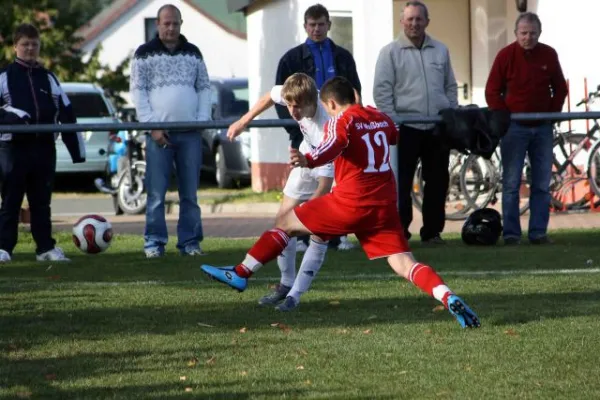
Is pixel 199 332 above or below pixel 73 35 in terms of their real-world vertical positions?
below

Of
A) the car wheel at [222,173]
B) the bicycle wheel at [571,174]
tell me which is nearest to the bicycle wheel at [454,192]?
the bicycle wheel at [571,174]

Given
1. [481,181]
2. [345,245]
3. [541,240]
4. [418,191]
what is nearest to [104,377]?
[345,245]

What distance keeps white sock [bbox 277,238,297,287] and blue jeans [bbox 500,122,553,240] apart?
4455 mm

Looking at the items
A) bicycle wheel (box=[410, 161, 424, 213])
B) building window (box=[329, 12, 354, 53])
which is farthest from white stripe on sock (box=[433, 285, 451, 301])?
building window (box=[329, 12, 354, 53])

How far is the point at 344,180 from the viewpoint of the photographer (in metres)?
8.33

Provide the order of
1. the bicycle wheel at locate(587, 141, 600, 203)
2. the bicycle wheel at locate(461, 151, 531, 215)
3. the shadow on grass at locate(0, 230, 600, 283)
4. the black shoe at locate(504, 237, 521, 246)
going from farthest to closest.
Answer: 1. the bicycle wheel at locate(461, 151, 531, 215)
2. the bicycle wheel at locate(587, 141, 600, 203)
3. the black shoe at locate(504, 237, 521, 246)
4. the shadow on grass at locate(0, 230, 600, 283)

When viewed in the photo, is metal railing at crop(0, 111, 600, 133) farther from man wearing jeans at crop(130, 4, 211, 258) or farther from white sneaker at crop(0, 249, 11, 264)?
white sneaker at crop(0, 249, 11, 264)

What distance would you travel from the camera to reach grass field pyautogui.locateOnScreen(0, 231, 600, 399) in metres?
6.46

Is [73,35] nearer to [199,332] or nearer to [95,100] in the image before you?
[95,100]

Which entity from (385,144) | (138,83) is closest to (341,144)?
(385,144)

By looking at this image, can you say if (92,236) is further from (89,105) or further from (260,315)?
(89,105)

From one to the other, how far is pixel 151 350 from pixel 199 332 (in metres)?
0.63

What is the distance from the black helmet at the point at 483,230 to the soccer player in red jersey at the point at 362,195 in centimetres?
509

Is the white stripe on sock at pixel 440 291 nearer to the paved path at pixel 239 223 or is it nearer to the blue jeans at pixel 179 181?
the blue jeans at pixel 179 181
